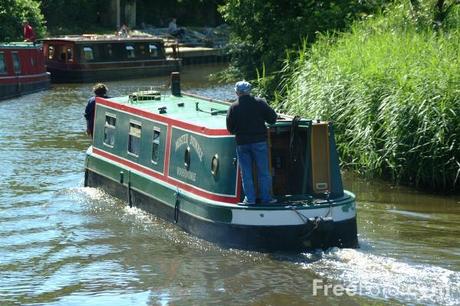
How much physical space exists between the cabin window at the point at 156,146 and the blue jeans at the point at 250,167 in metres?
2.57

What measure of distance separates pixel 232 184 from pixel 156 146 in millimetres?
2487

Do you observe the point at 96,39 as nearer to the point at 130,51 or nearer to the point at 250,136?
the point at 130,51

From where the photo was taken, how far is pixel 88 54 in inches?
→ 1497

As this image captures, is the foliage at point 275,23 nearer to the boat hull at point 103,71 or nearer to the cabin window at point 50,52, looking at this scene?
the boat hull at point 103,71

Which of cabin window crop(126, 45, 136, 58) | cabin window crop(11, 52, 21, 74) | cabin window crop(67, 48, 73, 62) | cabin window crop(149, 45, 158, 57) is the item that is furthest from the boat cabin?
cabin window crop(149, 45, 158, 57)

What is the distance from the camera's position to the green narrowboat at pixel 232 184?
12.5 m

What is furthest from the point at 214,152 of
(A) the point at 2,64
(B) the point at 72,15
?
(B) the point at 72,15

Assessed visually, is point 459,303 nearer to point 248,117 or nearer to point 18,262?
point 248,117

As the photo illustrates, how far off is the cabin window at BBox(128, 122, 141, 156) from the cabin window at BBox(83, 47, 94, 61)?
2243cm

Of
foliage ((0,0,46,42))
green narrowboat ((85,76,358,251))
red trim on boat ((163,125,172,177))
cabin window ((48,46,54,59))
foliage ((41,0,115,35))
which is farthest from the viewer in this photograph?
foliage ((41,0,115,35))

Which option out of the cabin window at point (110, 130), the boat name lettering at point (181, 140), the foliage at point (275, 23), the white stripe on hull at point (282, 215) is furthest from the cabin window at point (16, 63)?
the white stripe on hull at point (282, 215)

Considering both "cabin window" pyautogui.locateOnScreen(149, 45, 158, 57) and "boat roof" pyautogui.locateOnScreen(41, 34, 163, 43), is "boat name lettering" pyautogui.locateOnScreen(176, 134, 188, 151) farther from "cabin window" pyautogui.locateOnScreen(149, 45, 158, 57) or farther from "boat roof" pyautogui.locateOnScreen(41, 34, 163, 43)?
"cabin window" pyautogui.locateOnScreen(149, 45, 158, 57)

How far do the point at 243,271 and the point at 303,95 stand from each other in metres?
7.57

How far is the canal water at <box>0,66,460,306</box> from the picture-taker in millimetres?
11250
